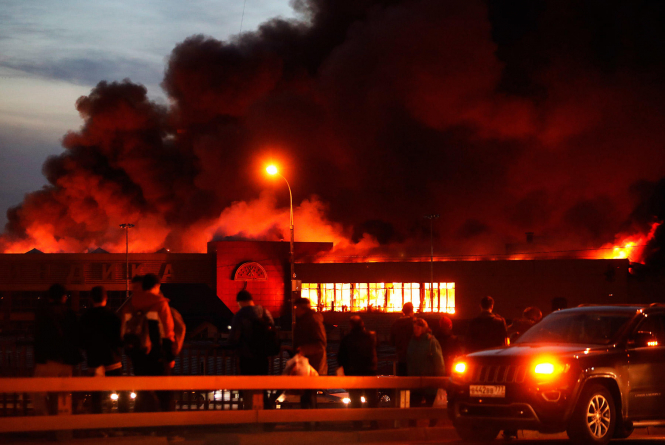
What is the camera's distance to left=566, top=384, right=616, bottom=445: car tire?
393 inches

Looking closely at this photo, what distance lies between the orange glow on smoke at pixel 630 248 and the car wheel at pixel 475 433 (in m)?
52.9

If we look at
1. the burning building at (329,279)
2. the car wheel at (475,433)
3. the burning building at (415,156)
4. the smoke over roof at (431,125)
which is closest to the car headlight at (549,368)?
the car wheel at (475,433)

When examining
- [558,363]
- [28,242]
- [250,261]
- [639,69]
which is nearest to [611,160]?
[639,69]

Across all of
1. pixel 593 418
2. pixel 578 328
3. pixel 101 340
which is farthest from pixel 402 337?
pixel 101 340

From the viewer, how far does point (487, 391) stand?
10.4m

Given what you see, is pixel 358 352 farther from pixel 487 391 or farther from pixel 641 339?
pixel 641 339

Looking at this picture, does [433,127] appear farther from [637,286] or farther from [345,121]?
[637,286]

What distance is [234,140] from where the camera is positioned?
77.6 m

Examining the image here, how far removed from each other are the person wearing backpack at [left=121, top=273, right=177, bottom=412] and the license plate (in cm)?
357

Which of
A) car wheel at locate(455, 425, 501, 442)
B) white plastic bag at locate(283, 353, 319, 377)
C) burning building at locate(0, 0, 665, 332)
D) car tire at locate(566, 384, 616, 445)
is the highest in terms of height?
burning building at locate(0, 0, 665, 332)

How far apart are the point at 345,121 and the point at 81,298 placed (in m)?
26.2

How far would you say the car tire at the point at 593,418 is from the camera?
32.8ft

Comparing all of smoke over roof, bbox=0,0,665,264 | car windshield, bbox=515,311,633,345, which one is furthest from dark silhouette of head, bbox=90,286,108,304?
smoke over roof, bbox=0,0,665,264

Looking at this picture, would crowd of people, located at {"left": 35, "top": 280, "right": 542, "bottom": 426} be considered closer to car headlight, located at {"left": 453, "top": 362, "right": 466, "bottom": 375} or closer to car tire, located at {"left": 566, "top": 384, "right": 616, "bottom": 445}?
car headlight, located at {"left": 453, "top": 362, "right": 466, "bottom": 375}
